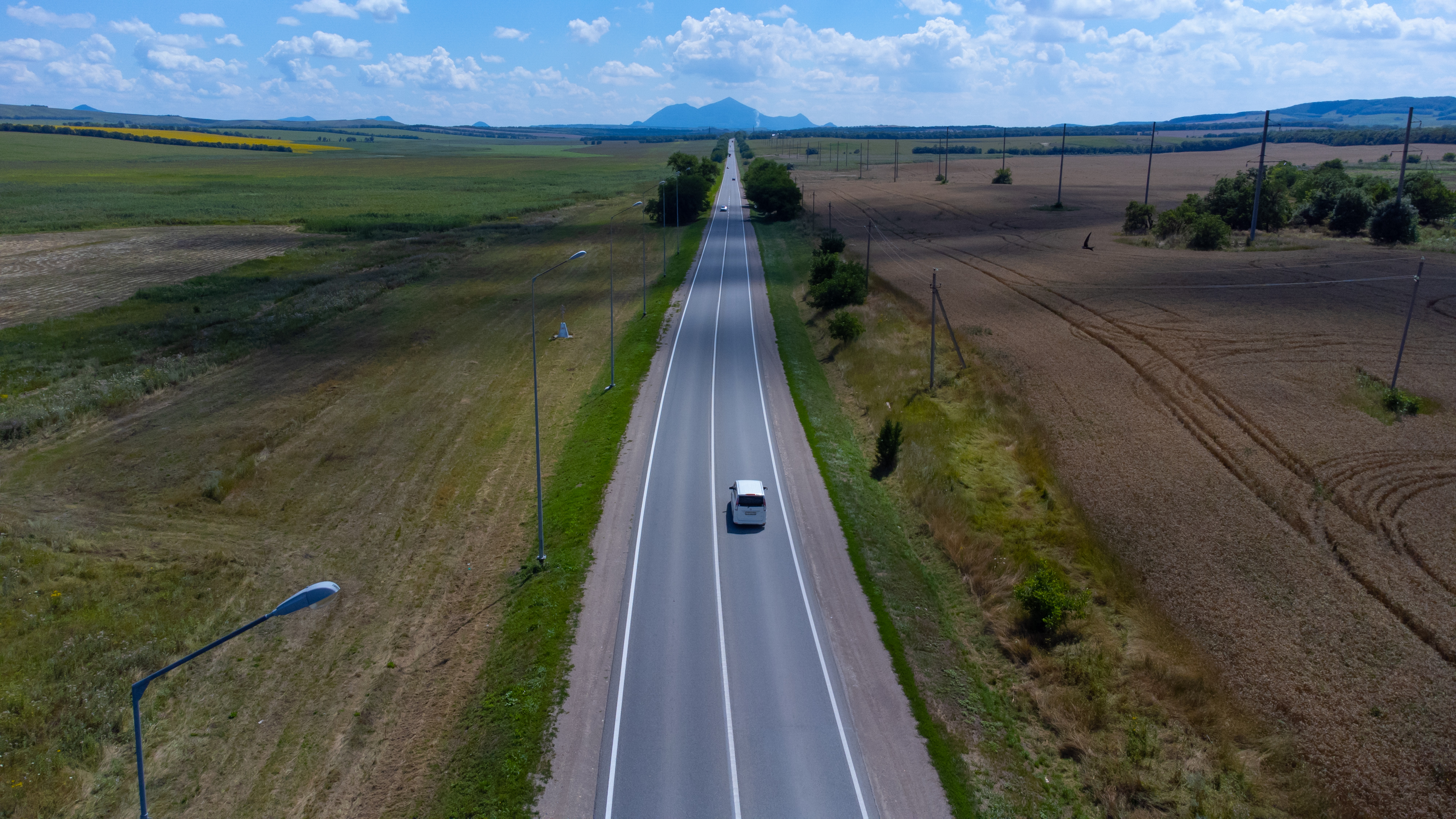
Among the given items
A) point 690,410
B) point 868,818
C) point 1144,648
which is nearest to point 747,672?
point 868,818

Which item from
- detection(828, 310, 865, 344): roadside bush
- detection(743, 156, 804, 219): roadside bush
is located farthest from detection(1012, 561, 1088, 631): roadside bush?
detection(743, 156, 804, 219): roadside bush

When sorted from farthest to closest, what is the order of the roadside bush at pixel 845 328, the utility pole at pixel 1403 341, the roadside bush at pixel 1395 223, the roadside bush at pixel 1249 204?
the roadside bush at pixel 1249 204, the roadside bush at pixel 1395 223, the roadside bush at pixel 845 328, the utility pole at pixel 1403 341

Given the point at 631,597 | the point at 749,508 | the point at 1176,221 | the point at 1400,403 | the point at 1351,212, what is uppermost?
the point at 1351,212

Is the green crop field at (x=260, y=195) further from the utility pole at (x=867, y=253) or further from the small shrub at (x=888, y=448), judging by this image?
the small shrub at (x=888, y=448)

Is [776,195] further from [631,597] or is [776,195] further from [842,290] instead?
[631,597]

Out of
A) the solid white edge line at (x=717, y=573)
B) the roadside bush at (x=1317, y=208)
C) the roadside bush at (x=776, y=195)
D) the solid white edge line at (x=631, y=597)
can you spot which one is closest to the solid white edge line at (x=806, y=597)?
the solid white edge line at (x=717, y=573)

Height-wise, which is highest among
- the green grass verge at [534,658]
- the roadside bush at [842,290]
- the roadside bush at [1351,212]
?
the roadside bush at [1351,212]

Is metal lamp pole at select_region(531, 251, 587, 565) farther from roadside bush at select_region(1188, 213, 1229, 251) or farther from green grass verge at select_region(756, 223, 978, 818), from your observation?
roadside bush at select_region(1188, 213, 1229, 251)

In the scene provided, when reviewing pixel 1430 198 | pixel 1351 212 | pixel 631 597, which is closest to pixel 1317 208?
pixel 1351 212
